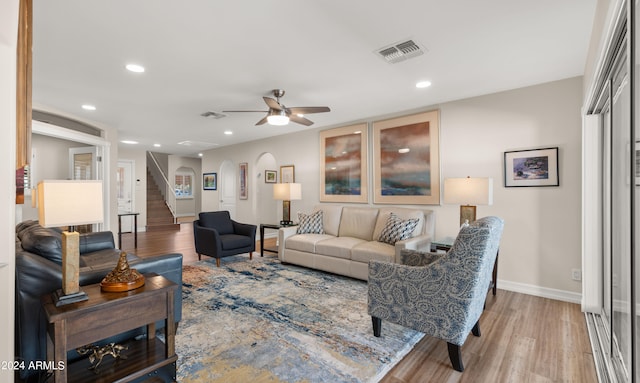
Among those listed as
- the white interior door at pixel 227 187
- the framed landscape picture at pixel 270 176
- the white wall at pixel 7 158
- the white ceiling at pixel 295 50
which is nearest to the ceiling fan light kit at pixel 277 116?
the white ceiling at pixel 295 50

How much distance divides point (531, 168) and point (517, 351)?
2.14m

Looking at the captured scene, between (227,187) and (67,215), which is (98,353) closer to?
(67,215)

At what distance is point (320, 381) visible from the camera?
1.87 metres

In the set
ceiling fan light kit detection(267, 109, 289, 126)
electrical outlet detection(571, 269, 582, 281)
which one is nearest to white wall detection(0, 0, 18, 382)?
ceiling fan light kit detection(267, 109, 289, 126)

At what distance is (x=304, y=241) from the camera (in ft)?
14.7

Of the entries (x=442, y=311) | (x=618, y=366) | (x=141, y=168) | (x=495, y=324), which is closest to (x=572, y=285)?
(x=495, y=324)

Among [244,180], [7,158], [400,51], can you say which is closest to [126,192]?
[244,180]

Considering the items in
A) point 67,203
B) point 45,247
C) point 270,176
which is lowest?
point 45,247

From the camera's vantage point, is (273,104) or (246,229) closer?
(273,104)

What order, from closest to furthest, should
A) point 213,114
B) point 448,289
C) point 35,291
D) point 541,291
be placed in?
point 35,291
point 448,289
point 541,291
point 213,114

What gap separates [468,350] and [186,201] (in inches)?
478

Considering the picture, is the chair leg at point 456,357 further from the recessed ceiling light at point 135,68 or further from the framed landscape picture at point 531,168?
the recessed ceiling light at point 135,68

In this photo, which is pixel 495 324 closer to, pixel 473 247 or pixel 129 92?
pixel 473 247

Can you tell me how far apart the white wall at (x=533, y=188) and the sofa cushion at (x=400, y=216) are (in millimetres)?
326
